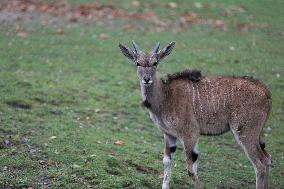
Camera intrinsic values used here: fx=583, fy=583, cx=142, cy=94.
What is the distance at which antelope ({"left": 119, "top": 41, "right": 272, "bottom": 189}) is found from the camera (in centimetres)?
896

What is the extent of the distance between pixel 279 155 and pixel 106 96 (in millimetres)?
4571

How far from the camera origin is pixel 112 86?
14.9 metres

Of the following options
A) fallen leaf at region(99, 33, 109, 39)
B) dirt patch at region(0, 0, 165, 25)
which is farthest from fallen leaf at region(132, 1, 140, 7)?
fallen leaf at region(99, 33, 109, 39)

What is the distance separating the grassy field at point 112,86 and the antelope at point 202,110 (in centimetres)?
97

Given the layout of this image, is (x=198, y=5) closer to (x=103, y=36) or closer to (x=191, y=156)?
(x=103, y=36)

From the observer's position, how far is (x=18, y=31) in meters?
19.7

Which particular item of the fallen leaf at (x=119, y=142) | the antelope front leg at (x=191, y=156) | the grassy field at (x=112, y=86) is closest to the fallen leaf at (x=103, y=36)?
the grassy field at (x=112, y=86)

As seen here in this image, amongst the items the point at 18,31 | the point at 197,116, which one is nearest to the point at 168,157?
the point at 197,116

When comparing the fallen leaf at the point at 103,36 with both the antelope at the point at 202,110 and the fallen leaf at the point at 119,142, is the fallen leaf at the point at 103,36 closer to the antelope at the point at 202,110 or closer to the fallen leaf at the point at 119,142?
the fallen leaf at the point at 119,142

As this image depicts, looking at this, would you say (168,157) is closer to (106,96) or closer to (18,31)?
(106,96)

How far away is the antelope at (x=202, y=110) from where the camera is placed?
896 cm

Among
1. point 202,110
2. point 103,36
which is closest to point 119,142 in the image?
point 202,110

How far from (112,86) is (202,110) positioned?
5.99 meters

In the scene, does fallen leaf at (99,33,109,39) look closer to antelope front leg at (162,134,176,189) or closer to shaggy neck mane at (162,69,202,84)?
shaggy neck mane at (162,69,202,84)
